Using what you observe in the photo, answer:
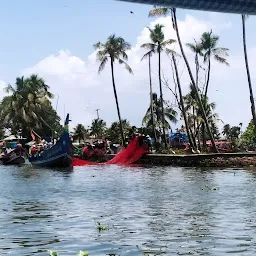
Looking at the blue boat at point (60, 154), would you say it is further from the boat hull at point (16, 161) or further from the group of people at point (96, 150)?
the boat hull at point (16, 161)

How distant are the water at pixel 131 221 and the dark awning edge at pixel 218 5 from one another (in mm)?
4416

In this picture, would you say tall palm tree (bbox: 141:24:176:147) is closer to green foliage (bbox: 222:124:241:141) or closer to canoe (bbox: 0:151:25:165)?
canoe (bbox: 0:151:25:165)

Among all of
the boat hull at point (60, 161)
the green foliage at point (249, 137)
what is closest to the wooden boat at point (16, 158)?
the boat hull at point (60, 161)

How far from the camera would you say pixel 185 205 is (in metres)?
15.3

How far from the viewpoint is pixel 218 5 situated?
1180cm

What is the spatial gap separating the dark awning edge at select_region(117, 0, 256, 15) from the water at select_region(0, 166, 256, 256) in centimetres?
442

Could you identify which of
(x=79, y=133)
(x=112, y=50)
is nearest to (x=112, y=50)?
(x=112, y=50)

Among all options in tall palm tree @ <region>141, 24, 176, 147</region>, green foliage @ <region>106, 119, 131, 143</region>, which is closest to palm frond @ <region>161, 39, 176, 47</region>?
tall palm tree @ <region>141, 24, 176, 147</region>

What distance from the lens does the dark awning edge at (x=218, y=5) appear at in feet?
36.9

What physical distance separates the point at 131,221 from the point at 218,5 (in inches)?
192

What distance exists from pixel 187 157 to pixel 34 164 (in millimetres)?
12820

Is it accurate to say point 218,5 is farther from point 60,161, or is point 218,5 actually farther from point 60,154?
point 60,161

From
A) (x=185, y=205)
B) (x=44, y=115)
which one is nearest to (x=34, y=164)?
(x=44, y=115)

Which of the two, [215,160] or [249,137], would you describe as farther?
[249,137]
